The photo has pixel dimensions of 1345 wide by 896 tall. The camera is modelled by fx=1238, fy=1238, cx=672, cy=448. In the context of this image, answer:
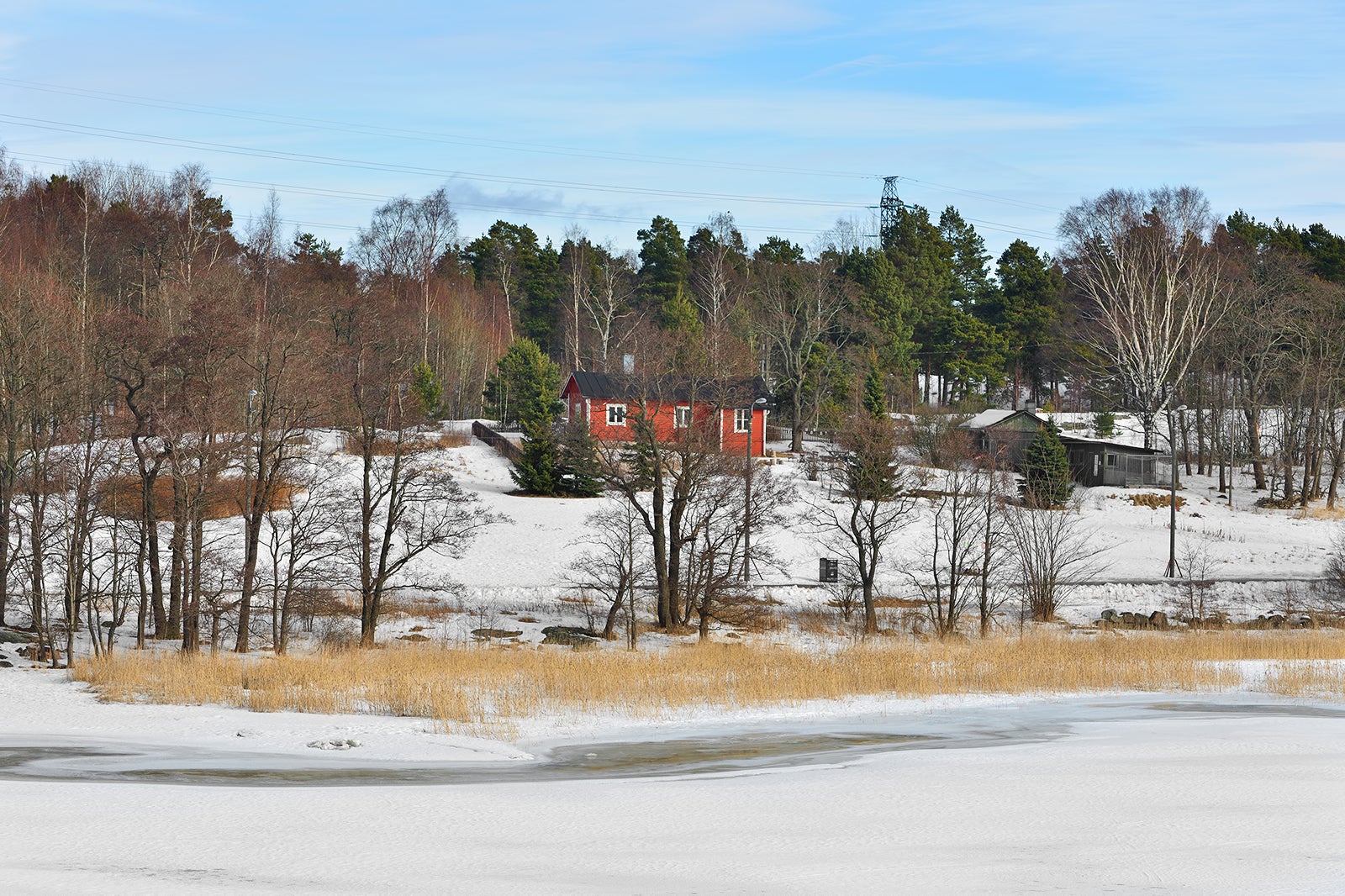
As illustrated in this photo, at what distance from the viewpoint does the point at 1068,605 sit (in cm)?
4484

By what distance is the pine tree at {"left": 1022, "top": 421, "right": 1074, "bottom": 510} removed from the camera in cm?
5922

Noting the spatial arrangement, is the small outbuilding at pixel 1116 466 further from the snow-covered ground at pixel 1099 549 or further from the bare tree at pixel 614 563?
the bare tree at pixel 614 563

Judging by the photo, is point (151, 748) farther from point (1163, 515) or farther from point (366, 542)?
point (1163, 515)

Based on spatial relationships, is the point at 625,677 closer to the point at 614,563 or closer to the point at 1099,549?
the point at 614,563

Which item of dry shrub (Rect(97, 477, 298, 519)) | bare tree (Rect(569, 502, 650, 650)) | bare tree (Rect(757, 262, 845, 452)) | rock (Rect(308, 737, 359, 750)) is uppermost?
bare tree (Rect(757, 262, 845, 452))

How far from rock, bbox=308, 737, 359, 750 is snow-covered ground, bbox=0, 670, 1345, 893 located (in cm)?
15

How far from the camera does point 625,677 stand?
22.0m

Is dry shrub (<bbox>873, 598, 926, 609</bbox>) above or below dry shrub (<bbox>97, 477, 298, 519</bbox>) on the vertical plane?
below

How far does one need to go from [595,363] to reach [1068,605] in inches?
1815

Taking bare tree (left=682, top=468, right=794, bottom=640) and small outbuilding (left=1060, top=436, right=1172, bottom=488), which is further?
small outbuilding (left=1060, top=436, right=1172, bottom=488)

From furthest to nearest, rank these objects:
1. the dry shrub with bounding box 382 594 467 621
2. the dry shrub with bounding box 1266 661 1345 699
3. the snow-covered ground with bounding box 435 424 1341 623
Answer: the snow-covered ground with bounding box 435 424 1341 623 < the dry shrub with bounding box 382 594 467 621 < the dry shrub with bounding box 1266 661 1345 699

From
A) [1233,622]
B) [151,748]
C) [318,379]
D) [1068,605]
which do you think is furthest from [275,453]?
[1233,622]

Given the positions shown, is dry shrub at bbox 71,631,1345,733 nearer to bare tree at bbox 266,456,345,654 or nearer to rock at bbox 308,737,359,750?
rock at bbox 308,737,359,750

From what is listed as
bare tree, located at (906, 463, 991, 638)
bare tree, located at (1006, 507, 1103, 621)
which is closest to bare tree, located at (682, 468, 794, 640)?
bare tree, located at (906, 463, 991, 638)
